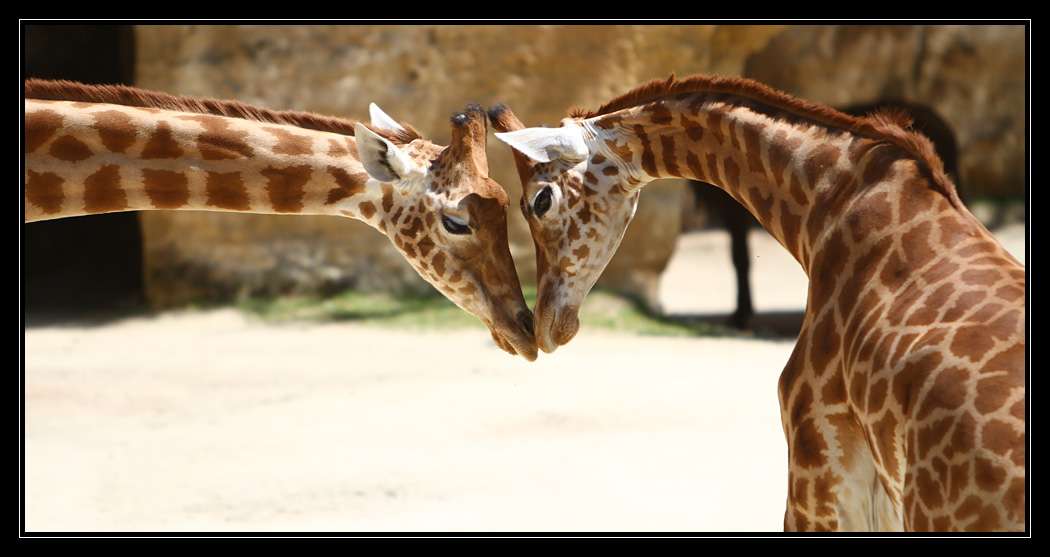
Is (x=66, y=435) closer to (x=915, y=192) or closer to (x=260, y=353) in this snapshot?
(x=260, y=353)

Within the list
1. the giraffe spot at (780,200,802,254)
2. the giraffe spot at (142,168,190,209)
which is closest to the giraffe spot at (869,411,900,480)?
the giraffe spot at (780,200,802,254)

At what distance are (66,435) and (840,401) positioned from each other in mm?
5074

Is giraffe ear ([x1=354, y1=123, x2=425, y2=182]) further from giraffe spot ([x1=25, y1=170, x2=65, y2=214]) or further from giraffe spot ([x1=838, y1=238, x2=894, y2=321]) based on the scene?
giraffe spot ([x1=838, y1=238, x2=894, y2=321])

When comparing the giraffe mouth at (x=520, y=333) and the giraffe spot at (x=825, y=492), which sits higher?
the giraffe mouth at (x=520, y=333)

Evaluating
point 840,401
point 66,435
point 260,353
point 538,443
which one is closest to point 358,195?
point 840,401

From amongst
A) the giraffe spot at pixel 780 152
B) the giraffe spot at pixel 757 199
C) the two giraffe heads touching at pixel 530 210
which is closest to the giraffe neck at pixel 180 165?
the two giraffe heads touching at pixel 530 210

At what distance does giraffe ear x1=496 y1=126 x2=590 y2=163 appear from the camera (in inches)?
188

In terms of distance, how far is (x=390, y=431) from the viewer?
7473mm

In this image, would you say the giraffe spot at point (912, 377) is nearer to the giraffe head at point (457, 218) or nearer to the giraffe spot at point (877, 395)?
the giraffe spot at point (877, 395)

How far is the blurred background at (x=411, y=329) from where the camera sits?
6.41 metres

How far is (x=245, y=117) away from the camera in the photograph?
15.8ft

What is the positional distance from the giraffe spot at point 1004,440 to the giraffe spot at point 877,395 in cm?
36

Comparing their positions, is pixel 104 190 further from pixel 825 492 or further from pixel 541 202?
pixel 825 492

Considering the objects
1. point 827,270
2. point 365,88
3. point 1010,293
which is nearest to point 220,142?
point 827,270
